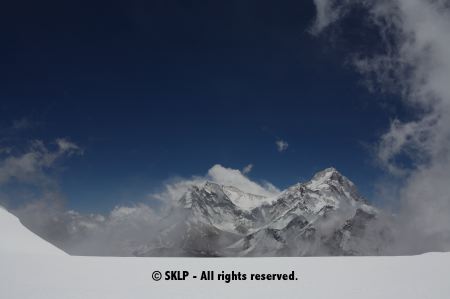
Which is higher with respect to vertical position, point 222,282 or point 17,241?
point 17,241

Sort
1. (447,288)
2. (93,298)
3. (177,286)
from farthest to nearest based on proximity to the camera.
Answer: (177,286), (447,288), (93,298)

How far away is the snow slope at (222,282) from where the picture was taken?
24797 mm

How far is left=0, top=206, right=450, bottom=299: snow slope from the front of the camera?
81.4 feet

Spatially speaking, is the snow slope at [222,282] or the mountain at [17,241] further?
the mountain at [17,241]

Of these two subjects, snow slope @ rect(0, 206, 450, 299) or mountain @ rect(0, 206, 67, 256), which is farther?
mountain @ rect(0, 206, 67, 256)

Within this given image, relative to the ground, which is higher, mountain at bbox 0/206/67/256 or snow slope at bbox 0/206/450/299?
mountain at bbox 0/206/67/256

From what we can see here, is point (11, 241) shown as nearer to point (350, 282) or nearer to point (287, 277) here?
point (287, 277)

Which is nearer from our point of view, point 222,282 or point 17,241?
point 222,282

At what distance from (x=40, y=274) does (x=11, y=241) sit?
1889cm

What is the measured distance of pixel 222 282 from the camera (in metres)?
29.4

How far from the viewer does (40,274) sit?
30875 millimetres

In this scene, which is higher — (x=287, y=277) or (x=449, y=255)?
(x=449, y=255)

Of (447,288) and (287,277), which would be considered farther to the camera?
(287,277)

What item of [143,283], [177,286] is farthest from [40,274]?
[177,286]
